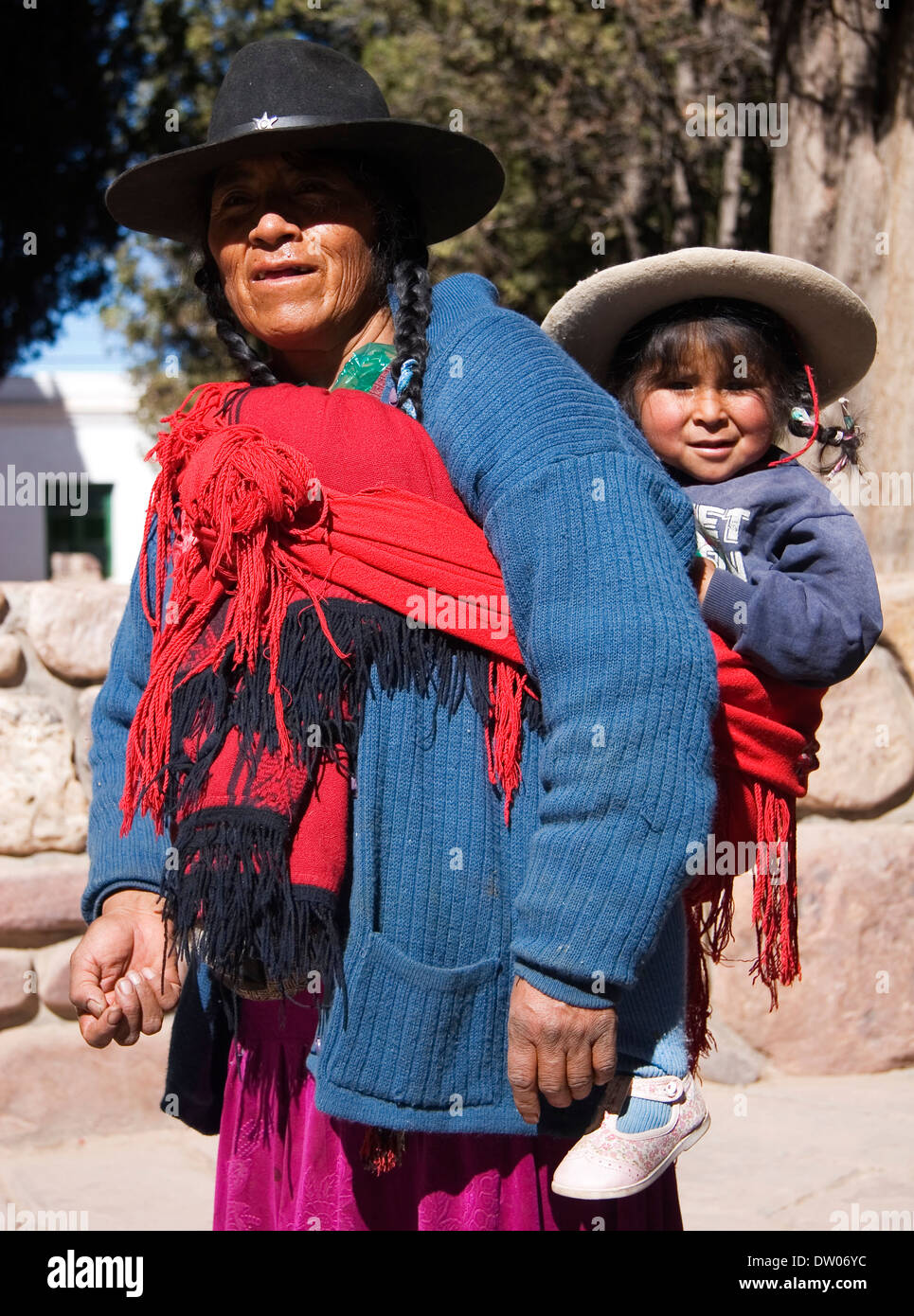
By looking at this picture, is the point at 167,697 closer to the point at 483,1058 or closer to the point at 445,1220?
the point at 483,1058

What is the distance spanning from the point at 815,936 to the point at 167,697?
2.68 m

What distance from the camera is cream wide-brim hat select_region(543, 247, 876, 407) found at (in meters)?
1.86

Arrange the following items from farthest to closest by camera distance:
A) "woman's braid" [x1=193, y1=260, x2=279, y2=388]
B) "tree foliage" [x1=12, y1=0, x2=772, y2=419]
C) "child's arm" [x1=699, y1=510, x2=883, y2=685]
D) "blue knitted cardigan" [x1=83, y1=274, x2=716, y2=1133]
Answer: "tree foliage" [x1=12, y1=0, x2=772, y2=419]
"woman's braid" [x1=193, y1=260, x2=279, y2=388]
"child's arm" [x1=699, y1=510, x2=883, y2=685]
"blue knitted cardigan" [x1=83, y1=274, x2=716, y2=1133]

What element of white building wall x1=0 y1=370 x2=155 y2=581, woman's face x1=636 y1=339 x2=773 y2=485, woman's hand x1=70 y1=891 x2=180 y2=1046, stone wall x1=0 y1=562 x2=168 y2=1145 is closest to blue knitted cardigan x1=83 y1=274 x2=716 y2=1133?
woman's hand x1=70 y1=891 x2=180 y2=1046

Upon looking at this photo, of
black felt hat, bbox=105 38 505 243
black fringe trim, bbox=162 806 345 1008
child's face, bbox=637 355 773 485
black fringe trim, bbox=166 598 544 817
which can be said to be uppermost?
black felt hat, bbox=105 38 505 243

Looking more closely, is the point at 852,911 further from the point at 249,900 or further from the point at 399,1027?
the point at 249,900

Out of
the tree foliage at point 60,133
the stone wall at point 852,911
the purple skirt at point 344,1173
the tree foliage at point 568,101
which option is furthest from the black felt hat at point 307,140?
the tree foliage at point 60,133

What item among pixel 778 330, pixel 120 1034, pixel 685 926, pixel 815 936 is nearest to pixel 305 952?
pixel 120 1034

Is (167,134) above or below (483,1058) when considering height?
above

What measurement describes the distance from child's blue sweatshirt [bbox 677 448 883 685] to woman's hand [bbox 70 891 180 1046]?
0.80 meters

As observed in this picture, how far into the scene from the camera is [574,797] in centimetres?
137

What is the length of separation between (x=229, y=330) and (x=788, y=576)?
828 millimetres

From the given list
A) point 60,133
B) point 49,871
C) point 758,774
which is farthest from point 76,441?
point 758,774

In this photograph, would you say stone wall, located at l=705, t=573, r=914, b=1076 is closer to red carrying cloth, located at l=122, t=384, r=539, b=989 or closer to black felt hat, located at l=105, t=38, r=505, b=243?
black felt hat, located at l=105, t=38, r=505, b=243
